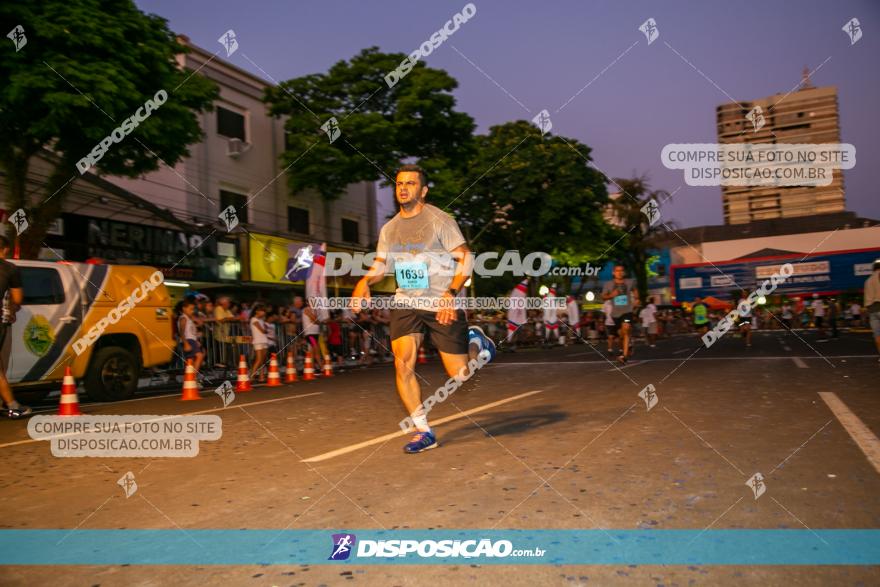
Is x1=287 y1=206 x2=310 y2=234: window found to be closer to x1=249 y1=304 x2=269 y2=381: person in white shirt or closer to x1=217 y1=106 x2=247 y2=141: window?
x1=217 y1=106 x2=247 y2=141: window

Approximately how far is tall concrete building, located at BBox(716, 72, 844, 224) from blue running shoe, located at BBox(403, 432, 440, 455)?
528 feet

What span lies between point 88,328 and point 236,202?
60.6 feet

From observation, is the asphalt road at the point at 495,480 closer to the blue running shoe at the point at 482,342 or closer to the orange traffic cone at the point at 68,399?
the orange traffic cone at the point at 68,399

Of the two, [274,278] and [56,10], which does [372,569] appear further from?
[274,278]

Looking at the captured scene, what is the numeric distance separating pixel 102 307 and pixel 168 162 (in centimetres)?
655

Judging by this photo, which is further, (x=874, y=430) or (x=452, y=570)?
(x=874, y=430)

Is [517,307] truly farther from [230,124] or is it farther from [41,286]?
[230,124]

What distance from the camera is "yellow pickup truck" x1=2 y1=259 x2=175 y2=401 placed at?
28.8ft

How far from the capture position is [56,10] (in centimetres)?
1262

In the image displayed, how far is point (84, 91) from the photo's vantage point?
12.6 metres

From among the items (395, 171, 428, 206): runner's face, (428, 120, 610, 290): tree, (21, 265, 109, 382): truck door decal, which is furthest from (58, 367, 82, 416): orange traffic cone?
(428, 120, 610, 290): tree

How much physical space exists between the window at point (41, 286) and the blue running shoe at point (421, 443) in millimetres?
6656

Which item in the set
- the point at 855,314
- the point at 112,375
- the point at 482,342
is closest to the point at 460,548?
the point at 482,342

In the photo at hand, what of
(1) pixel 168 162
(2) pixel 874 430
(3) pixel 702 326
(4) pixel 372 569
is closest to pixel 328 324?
(1) pixel 168 162
